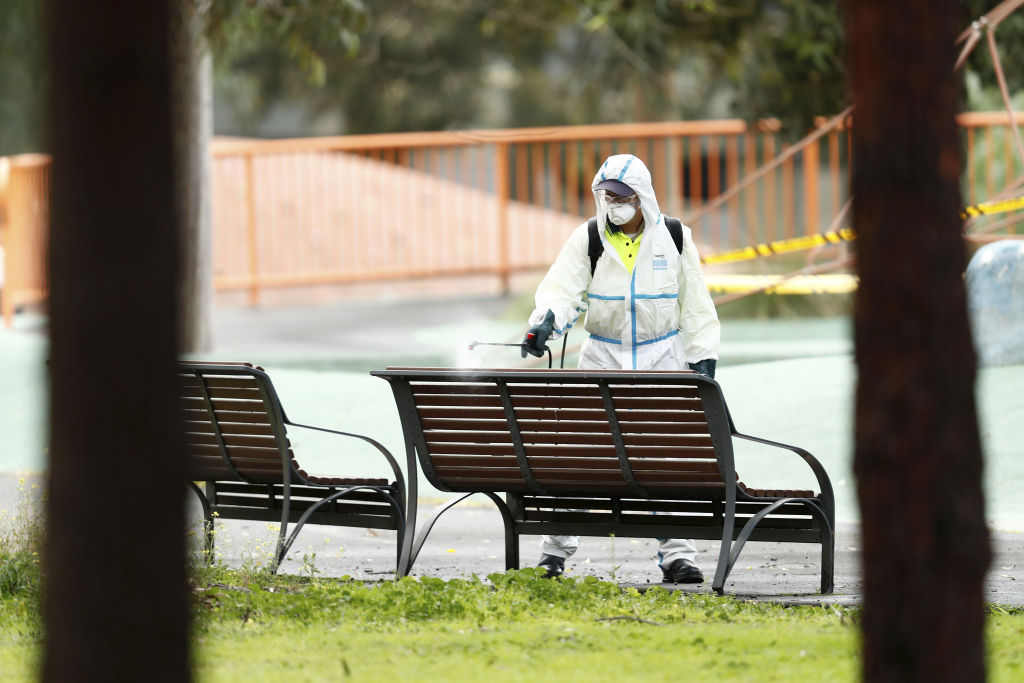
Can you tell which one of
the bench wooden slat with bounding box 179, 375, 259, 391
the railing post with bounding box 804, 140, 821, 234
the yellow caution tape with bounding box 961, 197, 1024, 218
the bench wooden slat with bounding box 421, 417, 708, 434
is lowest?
the bench wooden slat with bounding box 421, 417, 708, 434

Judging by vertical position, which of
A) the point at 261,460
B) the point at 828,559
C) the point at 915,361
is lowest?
the point at 828,559

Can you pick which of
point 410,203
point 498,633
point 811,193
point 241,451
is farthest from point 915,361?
point 410,203

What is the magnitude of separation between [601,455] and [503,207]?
465 inches

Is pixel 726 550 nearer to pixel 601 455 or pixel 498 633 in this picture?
pixel 601 455

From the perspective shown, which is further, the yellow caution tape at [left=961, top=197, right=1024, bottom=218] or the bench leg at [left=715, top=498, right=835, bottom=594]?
the yellow caution tape at [left=961, top=197, right=1024, bottom=218]

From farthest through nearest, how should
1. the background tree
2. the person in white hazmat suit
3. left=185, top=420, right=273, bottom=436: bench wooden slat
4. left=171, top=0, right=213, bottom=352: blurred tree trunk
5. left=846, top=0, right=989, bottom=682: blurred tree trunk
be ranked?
the background tree
left=171, top=0, right=213, bottom=352: blurred tree trunk
the person in white hazmat suit
left=185, top=420, right=273, bottom=436: bench wooden slat
left=846, top=0, right=989, bottom=682: blurred tree trunk

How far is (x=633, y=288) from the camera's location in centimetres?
595

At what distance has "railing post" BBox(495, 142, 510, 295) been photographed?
16.8m

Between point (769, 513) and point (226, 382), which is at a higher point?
point (226, 382)

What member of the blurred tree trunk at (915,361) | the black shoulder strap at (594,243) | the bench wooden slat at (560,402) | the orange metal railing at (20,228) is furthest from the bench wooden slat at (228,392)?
the orange metal railing at (20,228)

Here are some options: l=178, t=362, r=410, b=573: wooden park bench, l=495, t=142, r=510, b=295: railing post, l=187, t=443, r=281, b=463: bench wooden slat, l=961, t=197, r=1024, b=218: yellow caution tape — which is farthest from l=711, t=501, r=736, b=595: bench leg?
l=495, t=142, r=510, b=295: railing post

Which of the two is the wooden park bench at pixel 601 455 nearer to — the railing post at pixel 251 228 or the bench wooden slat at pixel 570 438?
the bench wooden slat at pixel 570 438

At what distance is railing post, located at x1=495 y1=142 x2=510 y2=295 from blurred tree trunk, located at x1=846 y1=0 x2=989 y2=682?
46.4 feet

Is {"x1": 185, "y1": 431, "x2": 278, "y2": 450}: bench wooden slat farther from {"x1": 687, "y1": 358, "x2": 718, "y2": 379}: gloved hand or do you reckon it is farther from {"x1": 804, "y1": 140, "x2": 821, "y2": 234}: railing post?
{"x1": 804, "y1": 140, "x2": 821, "y2": 234}: railing post
